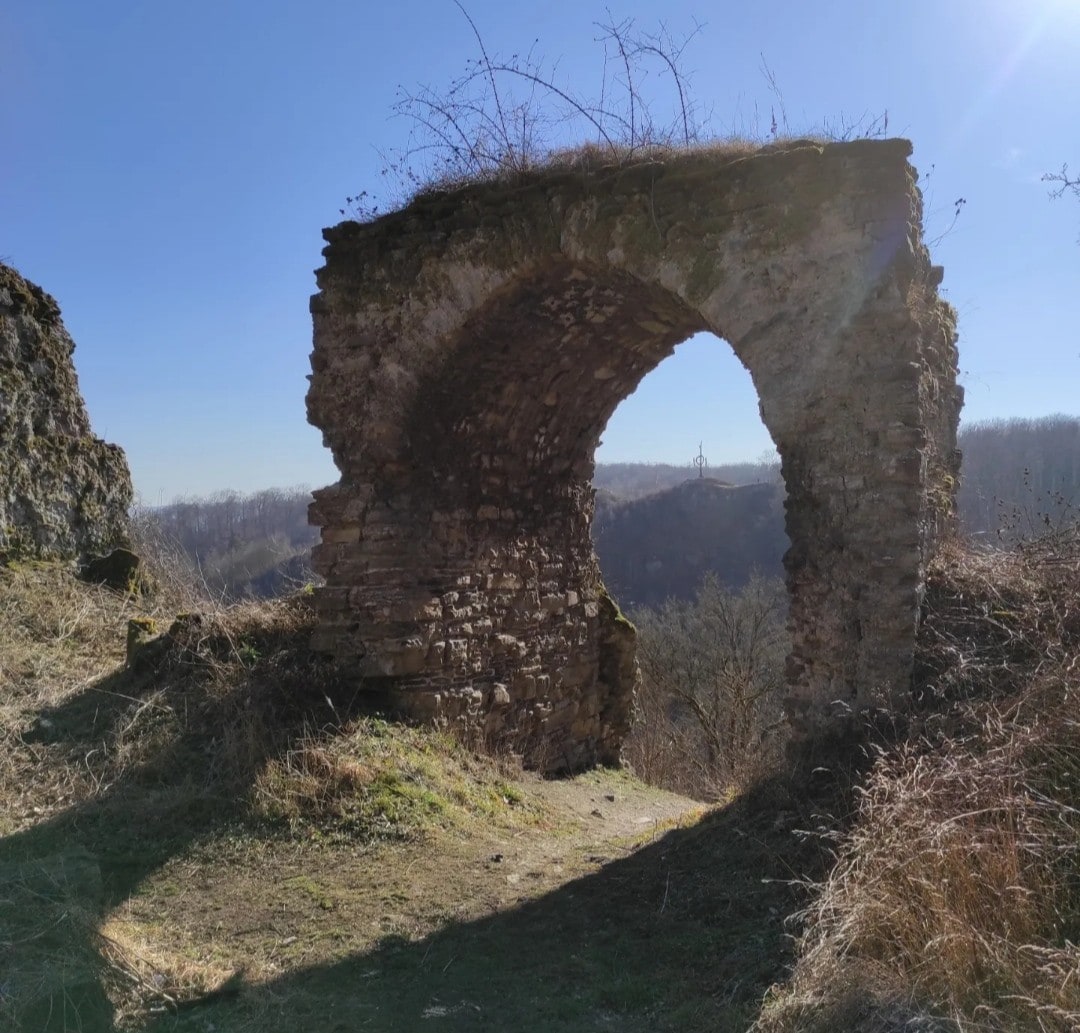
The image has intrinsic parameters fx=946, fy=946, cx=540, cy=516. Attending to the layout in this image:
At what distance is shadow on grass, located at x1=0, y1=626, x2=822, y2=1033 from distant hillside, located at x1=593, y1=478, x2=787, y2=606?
32.4m

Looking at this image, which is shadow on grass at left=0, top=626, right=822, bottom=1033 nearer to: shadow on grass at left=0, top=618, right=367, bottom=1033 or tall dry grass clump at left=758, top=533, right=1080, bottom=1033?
shadow on grass at left=0, top=618, right=367, bottom=1033

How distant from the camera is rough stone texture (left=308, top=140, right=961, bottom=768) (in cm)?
453

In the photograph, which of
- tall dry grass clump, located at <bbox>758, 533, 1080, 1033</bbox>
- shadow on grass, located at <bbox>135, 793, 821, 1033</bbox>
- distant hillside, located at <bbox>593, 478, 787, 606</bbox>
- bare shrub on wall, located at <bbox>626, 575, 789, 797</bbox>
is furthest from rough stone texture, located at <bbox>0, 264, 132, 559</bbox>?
distant hillside, located at <bbox>593, 478, 787, 606</bbox>

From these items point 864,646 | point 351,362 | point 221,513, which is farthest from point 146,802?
point 221,513

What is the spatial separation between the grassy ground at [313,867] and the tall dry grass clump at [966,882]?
389 millimetres

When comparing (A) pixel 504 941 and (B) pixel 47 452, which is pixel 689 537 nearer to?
(B) pixel 47 452

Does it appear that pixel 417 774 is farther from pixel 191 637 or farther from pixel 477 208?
pixel 477 208

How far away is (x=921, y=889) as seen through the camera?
9.36 feet

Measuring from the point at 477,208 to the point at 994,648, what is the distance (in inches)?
148

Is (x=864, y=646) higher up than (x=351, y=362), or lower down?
lower down

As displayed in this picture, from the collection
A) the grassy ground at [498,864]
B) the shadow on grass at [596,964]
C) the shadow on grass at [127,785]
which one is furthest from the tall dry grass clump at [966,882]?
the shadow on grass at [127,785]

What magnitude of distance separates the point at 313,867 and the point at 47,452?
560 centimetres

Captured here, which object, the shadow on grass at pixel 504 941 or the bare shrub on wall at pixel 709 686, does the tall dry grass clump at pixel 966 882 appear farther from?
the bare shrub on wall at pixel 709 686

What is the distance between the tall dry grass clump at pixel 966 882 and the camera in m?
2.45
